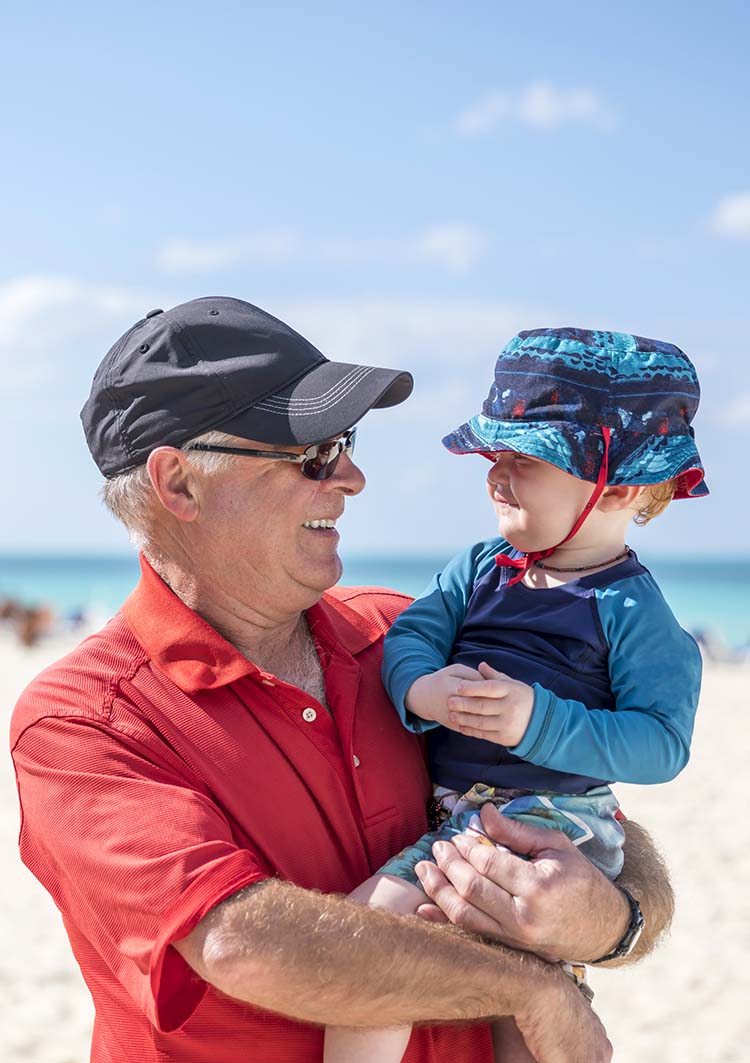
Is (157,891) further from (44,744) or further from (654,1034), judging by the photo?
(654,1034)

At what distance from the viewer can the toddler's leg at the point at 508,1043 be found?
2.77m

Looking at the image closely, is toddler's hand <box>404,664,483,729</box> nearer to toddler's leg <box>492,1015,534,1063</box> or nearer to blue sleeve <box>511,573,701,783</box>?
blue sleeve <box>511,573,701,783</box>

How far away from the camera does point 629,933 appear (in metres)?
2.79

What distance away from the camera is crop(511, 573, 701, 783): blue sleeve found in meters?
2.61

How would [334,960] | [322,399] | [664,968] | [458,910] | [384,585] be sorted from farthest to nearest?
[384,585] < [664,968] < [322,399] < [458,910] < [334,960]

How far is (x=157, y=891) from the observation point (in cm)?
234

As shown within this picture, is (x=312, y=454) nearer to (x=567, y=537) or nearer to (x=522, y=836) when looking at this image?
(x=567, y=537)

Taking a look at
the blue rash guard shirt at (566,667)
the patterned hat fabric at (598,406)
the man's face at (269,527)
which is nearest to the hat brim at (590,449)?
the patterned hat fabric at (598,406)

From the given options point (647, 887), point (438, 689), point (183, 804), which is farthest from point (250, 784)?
point (647, 887)

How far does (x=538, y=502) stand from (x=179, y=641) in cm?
91

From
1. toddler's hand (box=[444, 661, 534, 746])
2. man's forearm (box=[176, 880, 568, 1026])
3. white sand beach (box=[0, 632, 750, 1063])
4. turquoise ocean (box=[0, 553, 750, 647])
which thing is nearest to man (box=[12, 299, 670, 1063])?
man's forearm (box=[176, 880, 568, 1026])

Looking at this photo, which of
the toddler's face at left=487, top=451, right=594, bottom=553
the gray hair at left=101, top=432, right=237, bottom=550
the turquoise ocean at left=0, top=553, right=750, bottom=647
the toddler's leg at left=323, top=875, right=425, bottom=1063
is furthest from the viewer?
the turquoise ocean at left=0, top=553, right=750, bottom=647

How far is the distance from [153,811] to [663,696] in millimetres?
1144

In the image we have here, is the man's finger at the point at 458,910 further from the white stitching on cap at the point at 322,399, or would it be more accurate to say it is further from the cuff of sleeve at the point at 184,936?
the white stitching on cap at the point at 322,399
